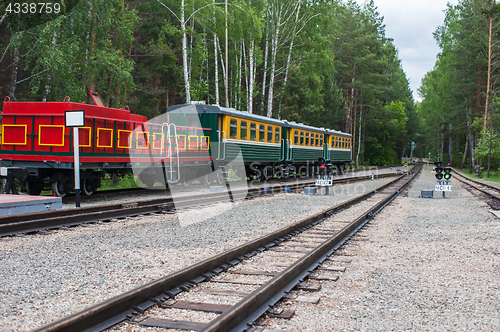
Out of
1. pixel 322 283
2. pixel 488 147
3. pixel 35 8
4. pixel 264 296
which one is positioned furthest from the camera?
pixel 488 147

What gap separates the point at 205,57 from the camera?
25.2 m

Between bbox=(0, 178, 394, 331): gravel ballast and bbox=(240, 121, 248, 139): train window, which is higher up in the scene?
bbox=(240, 121, 248, 139): train window

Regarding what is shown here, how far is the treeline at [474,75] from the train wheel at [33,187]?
31.1 metres

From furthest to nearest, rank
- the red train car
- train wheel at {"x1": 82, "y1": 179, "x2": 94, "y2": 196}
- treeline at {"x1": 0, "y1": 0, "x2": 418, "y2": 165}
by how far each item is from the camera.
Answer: treeline at {"x1": 0, "y1": 0, "x2": 418, "y2": 165} → train wheel at {"x1": 82, "y1": 179, "x2": 94, "y2": 196} → the red train car

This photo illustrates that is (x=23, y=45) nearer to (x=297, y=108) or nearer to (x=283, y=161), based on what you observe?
(x=283, y=161)

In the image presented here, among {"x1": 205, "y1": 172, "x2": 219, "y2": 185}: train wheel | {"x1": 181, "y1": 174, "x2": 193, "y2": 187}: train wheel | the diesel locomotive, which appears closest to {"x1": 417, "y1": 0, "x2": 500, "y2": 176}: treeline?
the diesel locomotive

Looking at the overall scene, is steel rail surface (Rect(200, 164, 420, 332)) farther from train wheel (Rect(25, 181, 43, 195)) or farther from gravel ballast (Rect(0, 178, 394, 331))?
train wheel (Rect(25, 181, 43, 195))

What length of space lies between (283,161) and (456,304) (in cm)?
1837

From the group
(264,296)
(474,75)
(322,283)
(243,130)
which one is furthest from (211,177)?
(474,75)

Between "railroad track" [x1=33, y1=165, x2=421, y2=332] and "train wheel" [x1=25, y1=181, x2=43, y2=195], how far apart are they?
806 cm

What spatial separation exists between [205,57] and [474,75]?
101 ft

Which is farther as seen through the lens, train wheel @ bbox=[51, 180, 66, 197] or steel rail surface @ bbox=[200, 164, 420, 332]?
train wheel @ bbox=[51, 180, 66, 197]

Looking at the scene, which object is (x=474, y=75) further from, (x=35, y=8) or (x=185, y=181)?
(x=35, y=8)

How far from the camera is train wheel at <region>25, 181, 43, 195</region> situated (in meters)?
11.6
